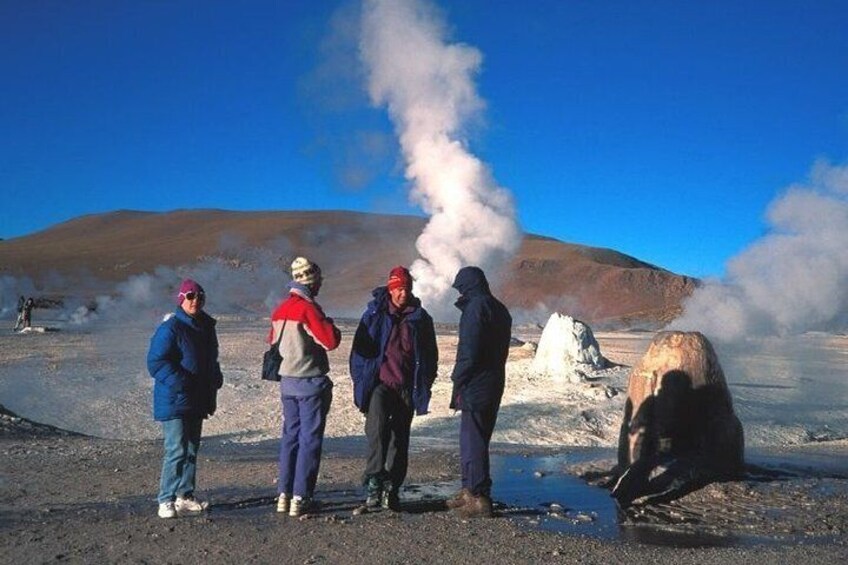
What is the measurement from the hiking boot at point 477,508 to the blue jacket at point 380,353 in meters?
0.75

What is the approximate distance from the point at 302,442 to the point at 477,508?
4.45 ft

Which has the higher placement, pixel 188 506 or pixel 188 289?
pixel 188 289

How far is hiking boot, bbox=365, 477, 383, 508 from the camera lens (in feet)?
→ 20.4

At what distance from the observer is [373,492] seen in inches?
245

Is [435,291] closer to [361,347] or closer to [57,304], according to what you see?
[57,304]

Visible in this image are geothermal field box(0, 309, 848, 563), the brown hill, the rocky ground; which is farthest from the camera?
the brown hill

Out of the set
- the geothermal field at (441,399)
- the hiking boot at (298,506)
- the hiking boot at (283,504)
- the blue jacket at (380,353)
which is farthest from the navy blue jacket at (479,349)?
the geothermal field at (441,399)

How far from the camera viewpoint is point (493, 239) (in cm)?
4947

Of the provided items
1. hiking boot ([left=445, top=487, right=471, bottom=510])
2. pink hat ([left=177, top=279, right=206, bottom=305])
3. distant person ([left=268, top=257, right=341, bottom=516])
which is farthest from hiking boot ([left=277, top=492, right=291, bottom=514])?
pink hat ([left=177, top=279, right=206, bottom=305])

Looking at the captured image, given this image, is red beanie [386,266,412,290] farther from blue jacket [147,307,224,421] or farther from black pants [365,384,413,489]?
blue jacket [147,307,224,421]

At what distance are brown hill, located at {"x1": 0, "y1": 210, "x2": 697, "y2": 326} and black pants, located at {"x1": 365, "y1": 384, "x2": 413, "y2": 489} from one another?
65.1 m

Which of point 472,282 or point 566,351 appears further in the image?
point 566,351

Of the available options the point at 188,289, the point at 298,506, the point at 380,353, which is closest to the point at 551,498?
the point at 380,353

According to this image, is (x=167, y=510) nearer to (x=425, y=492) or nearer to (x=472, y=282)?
(x=425, y=492)
